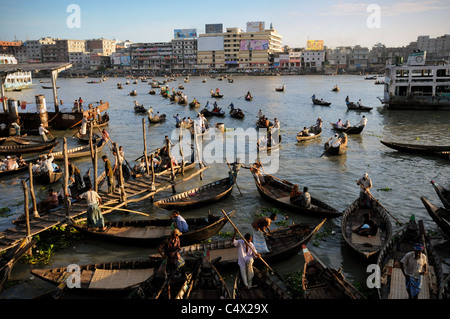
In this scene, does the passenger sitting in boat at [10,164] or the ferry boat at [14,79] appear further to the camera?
the ferry boat at [14,79]

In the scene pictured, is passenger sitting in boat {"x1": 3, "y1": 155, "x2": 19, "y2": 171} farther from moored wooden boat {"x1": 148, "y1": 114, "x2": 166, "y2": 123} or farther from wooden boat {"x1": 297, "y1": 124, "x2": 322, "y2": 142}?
wooden boat {"x1": 297, "y1": 124, "x2": 322, "y2": 142}

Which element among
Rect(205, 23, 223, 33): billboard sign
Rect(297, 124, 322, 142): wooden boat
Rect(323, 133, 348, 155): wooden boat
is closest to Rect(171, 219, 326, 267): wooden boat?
Rect(323, 133, 348, 155): wooden boat

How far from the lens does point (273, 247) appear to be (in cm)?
1060

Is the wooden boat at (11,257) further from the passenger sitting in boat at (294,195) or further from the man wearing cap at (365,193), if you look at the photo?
the man wearing cap at (365,193)

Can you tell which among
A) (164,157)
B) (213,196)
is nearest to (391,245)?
(213,196)

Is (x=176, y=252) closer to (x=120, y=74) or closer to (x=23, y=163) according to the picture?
(x=23, y=163)

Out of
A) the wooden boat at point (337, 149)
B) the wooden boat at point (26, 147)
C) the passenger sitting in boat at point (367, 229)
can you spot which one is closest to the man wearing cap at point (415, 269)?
the passenger sitting in boat at point (367, 229)

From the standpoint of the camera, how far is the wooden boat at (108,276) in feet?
27.7

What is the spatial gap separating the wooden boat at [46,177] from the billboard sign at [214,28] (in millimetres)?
151059

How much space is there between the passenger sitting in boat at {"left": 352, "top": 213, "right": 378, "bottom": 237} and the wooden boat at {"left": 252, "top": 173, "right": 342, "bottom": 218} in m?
1.17

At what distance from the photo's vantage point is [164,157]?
20.1 meters

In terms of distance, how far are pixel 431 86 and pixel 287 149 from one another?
87.7 ft

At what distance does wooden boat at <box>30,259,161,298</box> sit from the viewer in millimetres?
8430

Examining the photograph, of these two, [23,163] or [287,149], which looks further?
[287,149]
